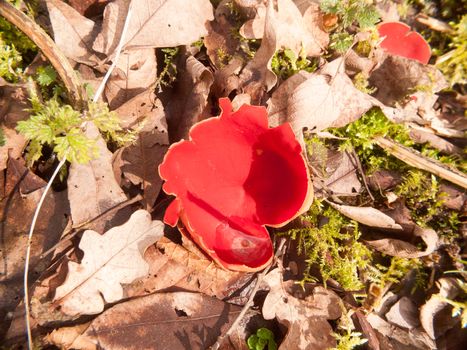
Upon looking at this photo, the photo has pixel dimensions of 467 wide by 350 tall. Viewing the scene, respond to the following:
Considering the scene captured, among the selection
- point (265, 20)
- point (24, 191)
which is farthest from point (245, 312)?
point (265, 20)

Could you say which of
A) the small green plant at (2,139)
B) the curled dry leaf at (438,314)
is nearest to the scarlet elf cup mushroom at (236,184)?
the small green plant at (2,139)

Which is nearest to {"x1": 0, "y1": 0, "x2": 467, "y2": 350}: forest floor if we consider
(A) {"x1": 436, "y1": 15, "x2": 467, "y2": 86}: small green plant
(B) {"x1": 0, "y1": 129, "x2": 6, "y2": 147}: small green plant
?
(B) {"x1": 0, "y1": 129, "x2": 6, "y2": 147}: small green plant

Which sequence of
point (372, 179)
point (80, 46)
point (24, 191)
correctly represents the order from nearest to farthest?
point (24, 191)
point (80, 46)
point (372, 179)

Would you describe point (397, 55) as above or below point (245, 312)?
above

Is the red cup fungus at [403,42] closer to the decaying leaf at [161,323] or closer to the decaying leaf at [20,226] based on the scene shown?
the decaying leaf at [161,323]

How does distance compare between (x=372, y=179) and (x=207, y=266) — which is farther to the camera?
(x=372, y=179)

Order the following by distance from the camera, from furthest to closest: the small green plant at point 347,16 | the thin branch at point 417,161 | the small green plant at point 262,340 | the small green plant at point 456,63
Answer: the small green plant at point 456,63 < the thin branch at point 417,161 < the small green plant at point 347,16 < the small green plant at point 262,340

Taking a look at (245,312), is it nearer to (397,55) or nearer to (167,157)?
(167,157)
